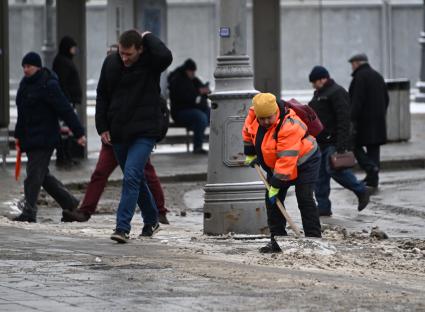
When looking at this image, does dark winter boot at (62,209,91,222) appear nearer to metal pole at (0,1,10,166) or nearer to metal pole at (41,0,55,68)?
metal pole at (0,1,10,166)

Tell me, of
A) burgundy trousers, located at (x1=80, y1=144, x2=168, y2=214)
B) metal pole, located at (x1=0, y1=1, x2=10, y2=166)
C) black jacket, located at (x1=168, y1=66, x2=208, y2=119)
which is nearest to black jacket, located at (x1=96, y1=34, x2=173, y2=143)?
burgundy trousers, located at (x1=80, y1=144, x2=168, y2=214)

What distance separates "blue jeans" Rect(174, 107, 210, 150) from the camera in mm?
22061

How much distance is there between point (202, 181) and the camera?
19.0 m

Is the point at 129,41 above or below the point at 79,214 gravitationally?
above

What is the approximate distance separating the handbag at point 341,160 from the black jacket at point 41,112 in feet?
9.01

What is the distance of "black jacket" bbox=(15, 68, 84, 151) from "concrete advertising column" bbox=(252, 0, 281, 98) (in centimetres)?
888

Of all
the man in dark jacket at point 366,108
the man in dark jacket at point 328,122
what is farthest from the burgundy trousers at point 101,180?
the man in dark jacket at point 366,108

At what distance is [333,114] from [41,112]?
121 inches

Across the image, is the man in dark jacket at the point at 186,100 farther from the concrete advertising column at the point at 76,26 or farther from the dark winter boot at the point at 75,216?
the dark winter boot at the point at 75,216

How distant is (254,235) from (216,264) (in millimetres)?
2259

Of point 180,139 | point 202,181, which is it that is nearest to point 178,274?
point 202,181

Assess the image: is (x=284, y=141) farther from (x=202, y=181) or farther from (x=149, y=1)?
(x=149, y=1)

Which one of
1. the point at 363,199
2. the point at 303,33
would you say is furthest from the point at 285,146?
the point at 303,33

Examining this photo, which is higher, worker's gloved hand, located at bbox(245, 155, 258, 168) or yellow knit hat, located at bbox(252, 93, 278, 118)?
yellow knit hat, located at bbox(252, 93, 278, 118)
